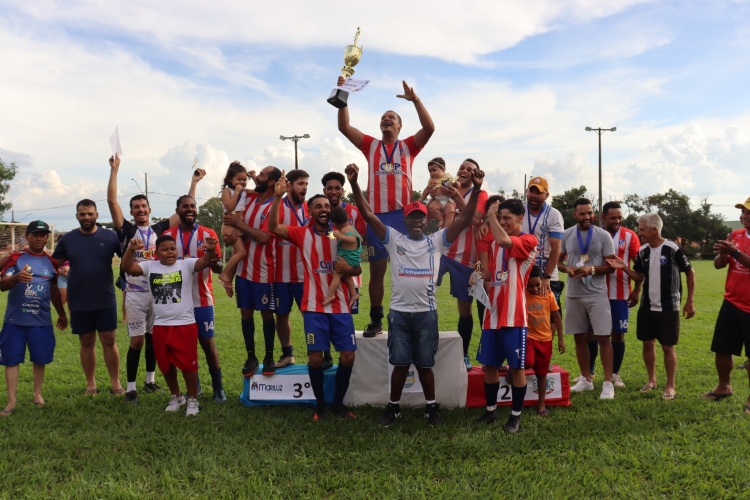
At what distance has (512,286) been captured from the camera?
526cm

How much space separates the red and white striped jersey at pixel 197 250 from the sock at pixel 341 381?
6.04ft

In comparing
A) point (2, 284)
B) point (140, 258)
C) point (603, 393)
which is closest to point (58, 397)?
point (2, 284)

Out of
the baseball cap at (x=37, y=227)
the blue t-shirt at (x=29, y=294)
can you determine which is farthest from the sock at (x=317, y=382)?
the baseball cap at (x=37, y=227)

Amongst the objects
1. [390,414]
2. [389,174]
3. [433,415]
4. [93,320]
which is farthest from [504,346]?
[93,320]

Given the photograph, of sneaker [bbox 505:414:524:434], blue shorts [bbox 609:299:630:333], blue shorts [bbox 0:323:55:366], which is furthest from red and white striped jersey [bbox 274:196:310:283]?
blue shorts [bbox 609:299:630:333]

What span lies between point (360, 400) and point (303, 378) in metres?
0.73

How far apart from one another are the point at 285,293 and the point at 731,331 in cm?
536

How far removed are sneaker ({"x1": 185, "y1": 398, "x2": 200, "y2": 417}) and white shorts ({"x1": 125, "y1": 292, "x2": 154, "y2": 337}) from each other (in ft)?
4.10

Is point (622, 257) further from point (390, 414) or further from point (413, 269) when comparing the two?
point (390, 414)

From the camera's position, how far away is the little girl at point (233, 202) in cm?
577

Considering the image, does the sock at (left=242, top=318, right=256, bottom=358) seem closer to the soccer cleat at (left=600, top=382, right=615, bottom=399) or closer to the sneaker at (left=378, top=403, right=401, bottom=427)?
the sneaker at (left=378, top=403, right=401, bottom=427)

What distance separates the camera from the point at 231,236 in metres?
5.79

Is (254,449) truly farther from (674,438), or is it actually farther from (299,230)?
(674,438)

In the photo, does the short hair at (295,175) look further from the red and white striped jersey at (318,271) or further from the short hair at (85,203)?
the short hair at (85,203)
